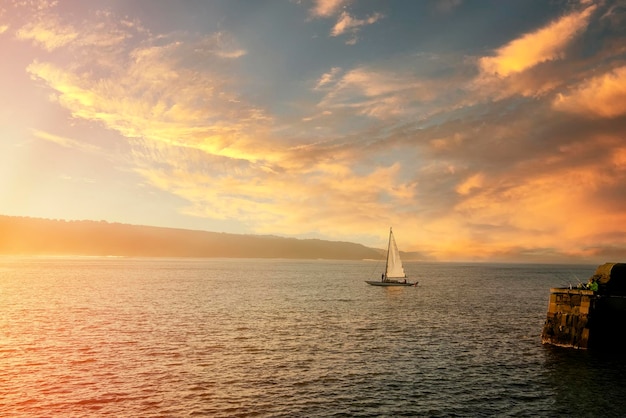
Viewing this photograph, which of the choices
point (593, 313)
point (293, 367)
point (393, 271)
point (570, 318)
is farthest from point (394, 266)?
point (293, 367)

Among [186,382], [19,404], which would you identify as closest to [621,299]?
[186,382]

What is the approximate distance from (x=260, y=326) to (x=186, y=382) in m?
28.4

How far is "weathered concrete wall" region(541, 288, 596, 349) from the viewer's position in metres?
49.4

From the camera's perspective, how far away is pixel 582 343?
4978 cm

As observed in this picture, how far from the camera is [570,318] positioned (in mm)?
51281

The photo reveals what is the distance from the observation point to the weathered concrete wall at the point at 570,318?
49438 mm

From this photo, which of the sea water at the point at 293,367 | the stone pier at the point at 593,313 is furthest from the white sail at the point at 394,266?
the stone pier at the point at 593,313

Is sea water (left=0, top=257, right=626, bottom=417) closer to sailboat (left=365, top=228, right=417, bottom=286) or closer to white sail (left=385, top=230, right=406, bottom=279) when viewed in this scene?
sailboat (left=365, top=228, right=417, bottom=286)

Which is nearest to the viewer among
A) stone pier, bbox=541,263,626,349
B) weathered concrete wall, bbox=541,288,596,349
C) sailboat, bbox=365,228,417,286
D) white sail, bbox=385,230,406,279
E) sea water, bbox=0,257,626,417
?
sea water, bbox=0,257,626,417

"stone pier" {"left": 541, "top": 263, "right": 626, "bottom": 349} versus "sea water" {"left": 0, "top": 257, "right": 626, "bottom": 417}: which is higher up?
"stone pier" {"left": 541, "top": 263, "right": 626, "bottom": 349}

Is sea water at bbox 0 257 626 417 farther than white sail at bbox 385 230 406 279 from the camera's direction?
No

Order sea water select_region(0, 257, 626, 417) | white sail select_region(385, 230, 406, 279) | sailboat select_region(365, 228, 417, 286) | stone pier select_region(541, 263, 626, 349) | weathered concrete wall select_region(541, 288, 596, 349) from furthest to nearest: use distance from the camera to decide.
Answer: white sail select_region(385, 230, 406, 279)
sailboat select_region(365, 228, 417, 286)
weathered concrete wall select_region(541, 288, 596, 349)
stone pier select_region(541, 263, 626, 349)
sea water select_region(0, 257, 626, 417)

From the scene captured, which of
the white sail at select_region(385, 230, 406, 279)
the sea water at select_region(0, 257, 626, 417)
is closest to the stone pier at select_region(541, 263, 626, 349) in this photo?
the sea water at select_region(0, 257, 626, 417)

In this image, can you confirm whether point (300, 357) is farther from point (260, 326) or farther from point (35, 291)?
point (35, 291)
